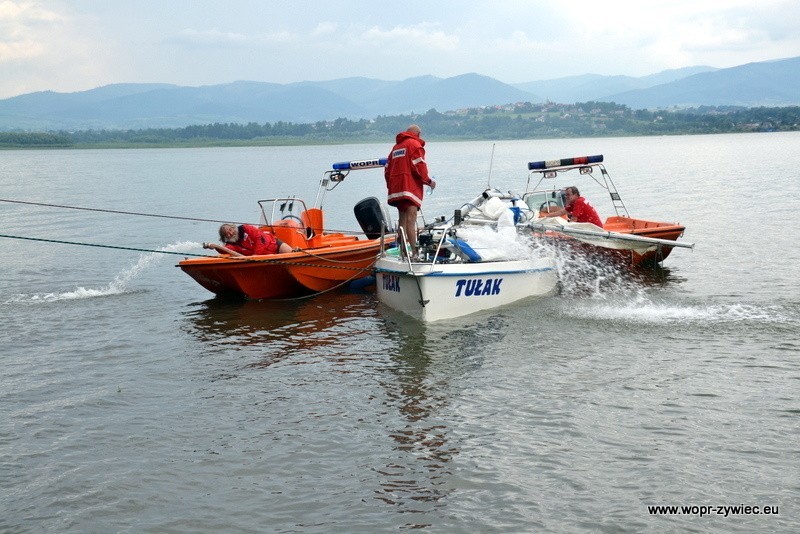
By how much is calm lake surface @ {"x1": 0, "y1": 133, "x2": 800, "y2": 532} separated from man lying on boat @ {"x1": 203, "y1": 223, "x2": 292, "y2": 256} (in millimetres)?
1087

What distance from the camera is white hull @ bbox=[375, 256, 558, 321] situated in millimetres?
13836

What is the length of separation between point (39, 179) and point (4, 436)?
7301cm

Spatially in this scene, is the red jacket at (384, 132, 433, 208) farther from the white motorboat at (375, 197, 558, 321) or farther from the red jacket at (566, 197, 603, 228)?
the red jacket at (566, 197, 603, 228)

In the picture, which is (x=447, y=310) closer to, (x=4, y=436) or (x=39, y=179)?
(x=4, y=436)

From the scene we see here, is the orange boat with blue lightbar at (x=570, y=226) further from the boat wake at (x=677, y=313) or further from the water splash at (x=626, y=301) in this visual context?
the boat wake at (x=677, y=313)

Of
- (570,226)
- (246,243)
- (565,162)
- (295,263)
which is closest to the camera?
(246,243)

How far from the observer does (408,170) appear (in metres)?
14.1

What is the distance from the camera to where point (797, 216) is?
30.8 m

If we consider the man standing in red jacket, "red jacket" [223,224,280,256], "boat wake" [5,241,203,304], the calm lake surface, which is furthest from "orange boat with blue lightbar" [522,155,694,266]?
"boat wake" [5,241,203,304]

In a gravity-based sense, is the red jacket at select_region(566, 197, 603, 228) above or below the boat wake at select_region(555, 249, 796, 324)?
above

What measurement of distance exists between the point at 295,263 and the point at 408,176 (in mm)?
3475

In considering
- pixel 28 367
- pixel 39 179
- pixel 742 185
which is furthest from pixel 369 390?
pixel 39 179

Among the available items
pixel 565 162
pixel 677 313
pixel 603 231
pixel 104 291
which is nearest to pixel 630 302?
pixel 677 313

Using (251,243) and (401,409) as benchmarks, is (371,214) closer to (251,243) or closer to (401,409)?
(251,243)
